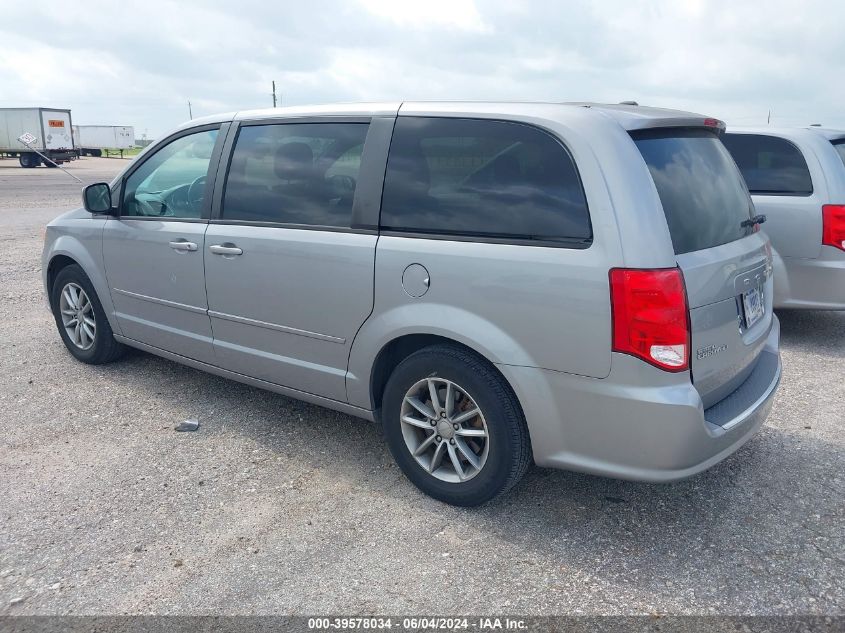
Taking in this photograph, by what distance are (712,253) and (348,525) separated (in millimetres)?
2004

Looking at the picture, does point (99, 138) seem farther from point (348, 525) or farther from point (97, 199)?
point (348, 525)

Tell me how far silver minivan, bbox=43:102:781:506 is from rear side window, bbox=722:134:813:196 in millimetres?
2649

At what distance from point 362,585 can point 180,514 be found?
104 cm

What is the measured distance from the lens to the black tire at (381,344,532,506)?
122 inches

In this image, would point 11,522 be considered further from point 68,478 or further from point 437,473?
point 437,473

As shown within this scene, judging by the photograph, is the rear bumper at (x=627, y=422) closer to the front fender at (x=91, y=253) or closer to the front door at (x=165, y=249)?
the front door at (x=165, y=249)

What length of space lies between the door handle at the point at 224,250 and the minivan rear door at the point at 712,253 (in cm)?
218

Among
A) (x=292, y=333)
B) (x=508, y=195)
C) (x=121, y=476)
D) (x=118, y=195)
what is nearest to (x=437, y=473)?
(x=292, y=333)

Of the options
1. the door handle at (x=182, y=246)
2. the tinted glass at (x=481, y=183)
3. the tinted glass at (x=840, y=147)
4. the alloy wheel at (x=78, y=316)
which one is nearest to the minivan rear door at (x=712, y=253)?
the tinted glass at (x=481, y=183)

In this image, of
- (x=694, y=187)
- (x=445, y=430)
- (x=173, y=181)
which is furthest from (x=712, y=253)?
(x=173, y=181)

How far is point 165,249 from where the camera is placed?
14.4 ft

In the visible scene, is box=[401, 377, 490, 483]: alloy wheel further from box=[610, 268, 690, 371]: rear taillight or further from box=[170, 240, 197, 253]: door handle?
box=[170, 240, 197, 253]: door handle

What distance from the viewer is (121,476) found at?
371cm

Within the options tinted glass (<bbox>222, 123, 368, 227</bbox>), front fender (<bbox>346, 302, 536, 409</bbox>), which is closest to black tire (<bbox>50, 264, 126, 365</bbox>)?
tinted glass (<bbox>222, 123, 368, 227</bbox>)
